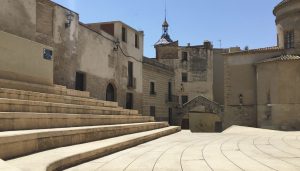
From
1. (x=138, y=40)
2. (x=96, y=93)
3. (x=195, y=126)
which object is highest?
(x=138, y=40)

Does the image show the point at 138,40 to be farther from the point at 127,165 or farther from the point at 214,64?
the point at 127,165

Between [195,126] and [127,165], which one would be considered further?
[195,126]

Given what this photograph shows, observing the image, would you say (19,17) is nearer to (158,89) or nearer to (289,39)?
(289,39)

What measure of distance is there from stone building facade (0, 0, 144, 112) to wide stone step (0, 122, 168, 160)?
4282mm

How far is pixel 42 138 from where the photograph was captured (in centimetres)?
605

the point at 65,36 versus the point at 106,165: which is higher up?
the point at 65,36

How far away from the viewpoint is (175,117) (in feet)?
120

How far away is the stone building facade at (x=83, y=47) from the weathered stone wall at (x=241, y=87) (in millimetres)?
6648

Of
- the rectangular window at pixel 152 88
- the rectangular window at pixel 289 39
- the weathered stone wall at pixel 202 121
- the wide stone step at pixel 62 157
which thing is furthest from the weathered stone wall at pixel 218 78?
the wide stone step at pixel 62 157

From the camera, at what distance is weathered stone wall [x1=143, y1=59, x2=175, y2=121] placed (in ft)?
97.0

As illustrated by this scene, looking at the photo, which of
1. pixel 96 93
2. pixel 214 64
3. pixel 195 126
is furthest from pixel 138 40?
pixel 214 64

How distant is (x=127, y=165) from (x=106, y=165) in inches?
13.5

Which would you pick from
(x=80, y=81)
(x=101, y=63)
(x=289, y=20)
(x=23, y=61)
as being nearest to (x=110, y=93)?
(x=101, y=63)

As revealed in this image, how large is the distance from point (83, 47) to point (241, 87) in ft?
43.1
